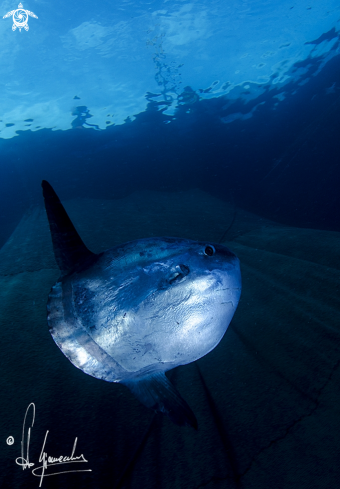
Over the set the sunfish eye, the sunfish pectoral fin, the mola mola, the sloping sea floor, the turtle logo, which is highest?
the turtle logo

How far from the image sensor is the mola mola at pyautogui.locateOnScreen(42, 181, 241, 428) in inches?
50.4

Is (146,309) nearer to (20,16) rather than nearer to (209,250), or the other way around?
(209,250)

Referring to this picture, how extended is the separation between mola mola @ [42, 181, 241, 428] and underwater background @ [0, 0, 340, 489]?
2.33 ft

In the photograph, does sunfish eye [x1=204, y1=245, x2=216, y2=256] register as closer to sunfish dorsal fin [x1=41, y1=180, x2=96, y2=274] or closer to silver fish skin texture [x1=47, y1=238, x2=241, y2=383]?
silver fish skin texture [x1=47, y1=238, x2=241, y2=383]

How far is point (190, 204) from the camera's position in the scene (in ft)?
28.7

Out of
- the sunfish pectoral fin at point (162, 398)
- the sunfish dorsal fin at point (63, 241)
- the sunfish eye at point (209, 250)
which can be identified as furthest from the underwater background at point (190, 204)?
the sunfish eye at point (209, 250)

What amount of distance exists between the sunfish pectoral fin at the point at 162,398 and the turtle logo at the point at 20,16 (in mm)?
10952

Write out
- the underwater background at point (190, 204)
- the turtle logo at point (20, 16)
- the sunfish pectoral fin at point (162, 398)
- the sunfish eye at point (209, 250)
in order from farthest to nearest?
the turtle logo at point (20, 16) → the underwater background at point (190, 204) → the sunfish eye at point (209, 250) → the sunfish pectoral fin at point (162, 398)

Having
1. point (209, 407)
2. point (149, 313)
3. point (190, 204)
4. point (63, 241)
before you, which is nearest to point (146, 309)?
point (149, 313)

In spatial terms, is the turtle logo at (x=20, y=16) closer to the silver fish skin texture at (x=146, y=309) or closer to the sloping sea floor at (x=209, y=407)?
the sloping sea floor at (x=209, y=407)

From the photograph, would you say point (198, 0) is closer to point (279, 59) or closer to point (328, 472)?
point (279, 59)

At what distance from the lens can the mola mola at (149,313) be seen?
128cm

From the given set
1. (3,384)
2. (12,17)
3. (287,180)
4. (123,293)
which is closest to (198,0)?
(12,17)

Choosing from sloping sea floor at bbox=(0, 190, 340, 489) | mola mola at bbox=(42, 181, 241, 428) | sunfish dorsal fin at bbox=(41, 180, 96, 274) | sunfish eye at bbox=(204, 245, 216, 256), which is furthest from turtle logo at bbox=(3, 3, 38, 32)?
sunfish eye at bbox=(204, 245, 216, 256)
